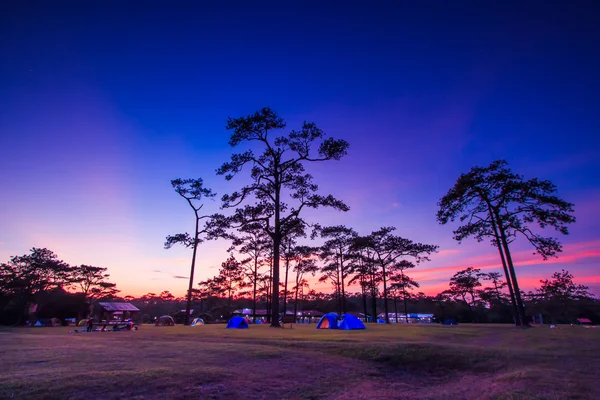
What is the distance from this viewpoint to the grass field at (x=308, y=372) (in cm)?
697

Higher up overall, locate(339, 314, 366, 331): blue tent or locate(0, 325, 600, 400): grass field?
locate(339, 314, 366, 331): blue tent

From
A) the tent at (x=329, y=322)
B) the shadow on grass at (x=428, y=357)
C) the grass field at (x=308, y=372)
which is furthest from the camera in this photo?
the tent at (x=329, y=322)

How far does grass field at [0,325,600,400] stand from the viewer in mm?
6973

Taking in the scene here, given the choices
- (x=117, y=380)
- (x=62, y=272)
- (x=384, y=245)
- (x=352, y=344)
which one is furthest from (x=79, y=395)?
(x=62, y=272)

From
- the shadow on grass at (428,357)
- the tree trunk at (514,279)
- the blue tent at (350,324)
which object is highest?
the tree trunk at (514,279)

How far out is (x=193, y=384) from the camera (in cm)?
743

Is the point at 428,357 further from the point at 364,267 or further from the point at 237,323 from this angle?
the point at 364,267

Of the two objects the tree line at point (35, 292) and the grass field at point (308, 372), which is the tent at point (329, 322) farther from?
the tree line at point (35, 292)

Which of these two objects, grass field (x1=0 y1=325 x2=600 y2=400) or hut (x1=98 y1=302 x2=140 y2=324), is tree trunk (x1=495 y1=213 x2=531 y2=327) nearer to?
grass field (x1=0 y1=325 x2=600 y2=400)

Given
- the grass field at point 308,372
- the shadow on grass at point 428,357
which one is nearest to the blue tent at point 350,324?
the grass field at point 308,372

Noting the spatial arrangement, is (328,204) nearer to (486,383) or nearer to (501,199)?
(501,199)

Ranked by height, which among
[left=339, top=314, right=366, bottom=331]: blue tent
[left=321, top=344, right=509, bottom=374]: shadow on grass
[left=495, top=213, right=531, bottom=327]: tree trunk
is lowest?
[left=321, top=344, right=509, bottom=374]: shadow on grass

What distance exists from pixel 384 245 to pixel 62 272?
63511mm

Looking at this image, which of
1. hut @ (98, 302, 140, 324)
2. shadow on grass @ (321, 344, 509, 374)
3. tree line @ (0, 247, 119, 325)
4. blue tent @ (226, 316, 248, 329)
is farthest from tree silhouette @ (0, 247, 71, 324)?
shadow on grass @ (321, 344, 509, 374)
